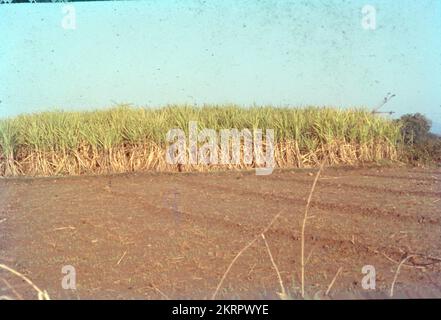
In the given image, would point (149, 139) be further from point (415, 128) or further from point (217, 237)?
point (415, 128)

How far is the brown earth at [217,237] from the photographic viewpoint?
2203mm

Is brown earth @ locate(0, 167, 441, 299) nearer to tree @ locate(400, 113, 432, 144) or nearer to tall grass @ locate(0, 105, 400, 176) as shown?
tall grass @ locate(0, 105, 400, 176)

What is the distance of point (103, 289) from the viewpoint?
7.20ft

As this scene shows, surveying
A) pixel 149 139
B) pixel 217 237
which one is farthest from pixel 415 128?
pixel 217 237

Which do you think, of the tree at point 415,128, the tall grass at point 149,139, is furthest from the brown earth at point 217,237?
the tree at point 415,128

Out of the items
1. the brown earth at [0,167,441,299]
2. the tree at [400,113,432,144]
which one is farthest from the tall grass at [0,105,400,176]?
the brown earth at [0,167,441,299]

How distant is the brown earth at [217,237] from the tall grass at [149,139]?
1199 millimetres

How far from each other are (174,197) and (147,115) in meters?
2.26

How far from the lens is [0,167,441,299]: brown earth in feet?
7.23

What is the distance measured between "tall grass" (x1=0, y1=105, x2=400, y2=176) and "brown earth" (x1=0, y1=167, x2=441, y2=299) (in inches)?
47.2

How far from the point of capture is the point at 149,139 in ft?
18.9

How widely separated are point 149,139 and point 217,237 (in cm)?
312
